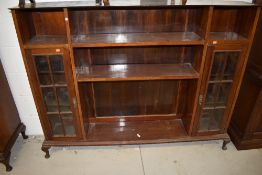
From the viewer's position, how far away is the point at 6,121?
183 centimetres

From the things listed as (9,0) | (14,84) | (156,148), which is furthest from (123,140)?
(9,0)

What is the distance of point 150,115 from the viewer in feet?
7.06

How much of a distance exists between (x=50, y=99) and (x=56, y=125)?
0.27 metres

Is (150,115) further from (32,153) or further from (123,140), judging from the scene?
(32,153)

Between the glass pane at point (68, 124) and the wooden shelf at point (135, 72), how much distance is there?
1.29ft

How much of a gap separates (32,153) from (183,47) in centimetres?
169

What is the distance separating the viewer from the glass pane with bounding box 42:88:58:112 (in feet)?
5.49

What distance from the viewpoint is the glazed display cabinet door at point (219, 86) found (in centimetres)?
159

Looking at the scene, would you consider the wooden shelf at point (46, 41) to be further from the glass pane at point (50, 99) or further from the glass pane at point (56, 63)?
the glass pane at point (50, 99)

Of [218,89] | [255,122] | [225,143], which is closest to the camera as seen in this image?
[218,89]

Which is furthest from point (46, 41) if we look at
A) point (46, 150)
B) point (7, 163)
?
point (7, 163)

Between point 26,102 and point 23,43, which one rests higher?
point 23,43

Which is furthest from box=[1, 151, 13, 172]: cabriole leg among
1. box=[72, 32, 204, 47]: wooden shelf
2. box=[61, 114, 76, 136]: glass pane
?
box=[72, 32, 204, 47]: wooden shelf

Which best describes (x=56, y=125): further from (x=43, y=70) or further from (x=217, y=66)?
(x=217, y=66)
